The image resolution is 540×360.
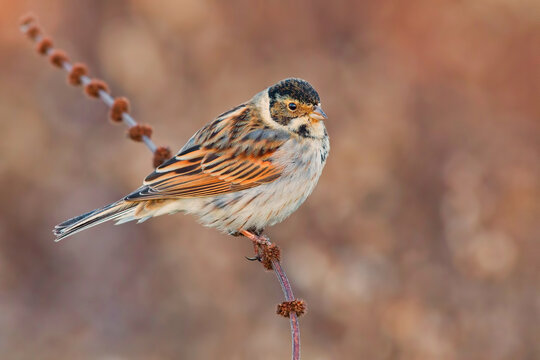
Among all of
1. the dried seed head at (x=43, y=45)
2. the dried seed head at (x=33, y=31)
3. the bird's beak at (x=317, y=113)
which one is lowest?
the dried seed head at (x=43, y=45)

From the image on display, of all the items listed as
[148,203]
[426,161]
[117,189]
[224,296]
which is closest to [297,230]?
[224,296]

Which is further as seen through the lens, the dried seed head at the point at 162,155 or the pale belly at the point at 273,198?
the pale belly at the point at 273,198

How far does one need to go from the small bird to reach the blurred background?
2600mm

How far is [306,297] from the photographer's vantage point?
7043 mm

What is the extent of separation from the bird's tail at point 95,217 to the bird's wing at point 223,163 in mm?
171

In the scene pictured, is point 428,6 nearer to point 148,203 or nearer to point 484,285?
point 484,285

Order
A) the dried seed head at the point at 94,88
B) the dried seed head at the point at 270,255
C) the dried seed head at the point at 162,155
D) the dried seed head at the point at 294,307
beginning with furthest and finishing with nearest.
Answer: the dried seed head at the point at 162,155, the dried seed head at the point at 94,88, the dried seed head at the point at 270,255, the dried seed head at the point at 294,307

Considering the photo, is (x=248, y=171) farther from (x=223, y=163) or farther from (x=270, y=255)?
(x=270, y=255)

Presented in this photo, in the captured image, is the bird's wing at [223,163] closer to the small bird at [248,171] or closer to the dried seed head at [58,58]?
the small bird at [248,171]

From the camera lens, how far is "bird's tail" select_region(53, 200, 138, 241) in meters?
4.16

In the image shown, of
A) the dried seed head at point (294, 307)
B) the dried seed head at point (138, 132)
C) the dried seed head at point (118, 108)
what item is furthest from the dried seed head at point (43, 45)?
the dried seed head at point (294, 307)

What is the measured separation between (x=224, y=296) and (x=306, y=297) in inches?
38.6

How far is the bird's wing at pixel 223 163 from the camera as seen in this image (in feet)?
14.8

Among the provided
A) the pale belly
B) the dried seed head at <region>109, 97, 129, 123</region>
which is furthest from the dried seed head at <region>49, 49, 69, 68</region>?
the pale belly
